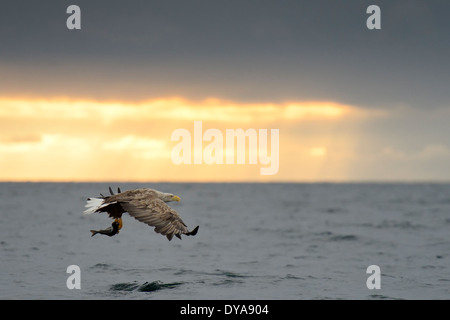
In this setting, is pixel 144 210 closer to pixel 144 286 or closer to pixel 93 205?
pixel 93 205

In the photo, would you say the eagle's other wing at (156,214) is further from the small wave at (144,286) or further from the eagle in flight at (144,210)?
the small wave at (144,286)

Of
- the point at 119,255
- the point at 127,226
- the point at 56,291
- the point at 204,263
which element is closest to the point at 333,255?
the point at 204,263

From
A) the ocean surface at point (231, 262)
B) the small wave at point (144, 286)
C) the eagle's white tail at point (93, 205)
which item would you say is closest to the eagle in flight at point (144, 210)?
the eagle's white tail at point (93, 205)

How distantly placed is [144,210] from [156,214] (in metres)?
0.32

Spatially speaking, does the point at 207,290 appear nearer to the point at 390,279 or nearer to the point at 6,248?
the point at 390,279

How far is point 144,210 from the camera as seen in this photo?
1639cm

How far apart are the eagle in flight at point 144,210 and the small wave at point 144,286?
652 cm

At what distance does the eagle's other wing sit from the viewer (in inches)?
618

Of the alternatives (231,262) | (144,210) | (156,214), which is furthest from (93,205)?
(231,262)

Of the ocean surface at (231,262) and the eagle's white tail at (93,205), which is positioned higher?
the eagle's white tail at (93,205)

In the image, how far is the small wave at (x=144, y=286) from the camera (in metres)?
23.1
